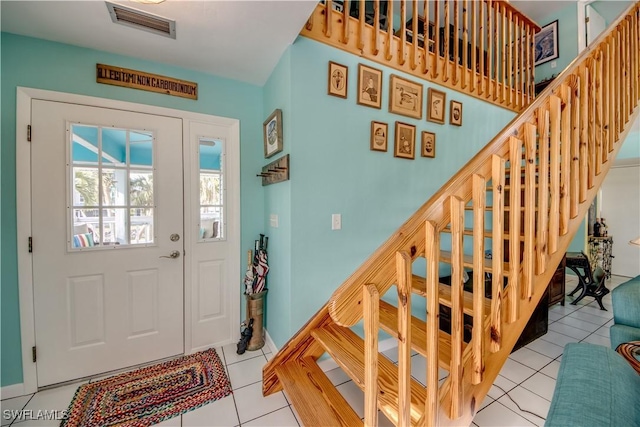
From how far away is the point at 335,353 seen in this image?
4.42 feet

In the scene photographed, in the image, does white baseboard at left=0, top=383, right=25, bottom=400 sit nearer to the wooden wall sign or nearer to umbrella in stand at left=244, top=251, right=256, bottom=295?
umbrella in stand at left=244, top=251, right=256, bottom=295

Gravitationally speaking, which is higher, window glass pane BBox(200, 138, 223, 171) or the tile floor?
window glass pane BBox(200, 138, 223, 171)

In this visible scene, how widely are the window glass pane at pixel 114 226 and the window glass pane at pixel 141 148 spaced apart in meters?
0.39

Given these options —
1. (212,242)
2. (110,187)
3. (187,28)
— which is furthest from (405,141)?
(110,187)

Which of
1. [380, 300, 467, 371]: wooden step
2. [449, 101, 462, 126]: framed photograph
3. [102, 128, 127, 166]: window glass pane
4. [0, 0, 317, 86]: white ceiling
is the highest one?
[0, 0, 317, 86]: white ceiling

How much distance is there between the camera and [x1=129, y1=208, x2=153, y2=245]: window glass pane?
6.44 ft

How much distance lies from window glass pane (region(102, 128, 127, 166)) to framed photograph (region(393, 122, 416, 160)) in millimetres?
2176

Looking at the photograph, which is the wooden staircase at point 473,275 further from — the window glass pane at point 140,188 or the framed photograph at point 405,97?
the window glass pane at point 140,188

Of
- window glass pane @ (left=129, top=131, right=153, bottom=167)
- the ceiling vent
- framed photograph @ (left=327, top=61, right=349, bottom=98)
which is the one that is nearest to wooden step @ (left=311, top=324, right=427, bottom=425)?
framed photograph @ (left=327, top=61, right=349, bottom=98)

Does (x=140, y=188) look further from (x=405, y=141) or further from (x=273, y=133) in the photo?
(x=405, y=141)

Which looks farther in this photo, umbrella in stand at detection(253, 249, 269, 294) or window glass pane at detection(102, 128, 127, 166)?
umbrella in stand at detection(253, 249, 269, 294)

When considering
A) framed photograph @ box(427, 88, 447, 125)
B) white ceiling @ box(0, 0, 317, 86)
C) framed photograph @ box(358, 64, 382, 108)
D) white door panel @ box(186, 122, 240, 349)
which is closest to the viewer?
white ceiling @ box(0, 0, 317, 86)

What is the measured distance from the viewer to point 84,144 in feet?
6.00

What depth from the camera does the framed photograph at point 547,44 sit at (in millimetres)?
3699
